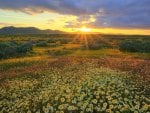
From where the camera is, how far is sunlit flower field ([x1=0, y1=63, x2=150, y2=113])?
930 centimetres

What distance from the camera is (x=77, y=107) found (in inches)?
369

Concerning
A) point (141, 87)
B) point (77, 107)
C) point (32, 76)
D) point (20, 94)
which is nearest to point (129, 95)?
point (141, 87)

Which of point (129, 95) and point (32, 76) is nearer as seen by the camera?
point (129, 95)

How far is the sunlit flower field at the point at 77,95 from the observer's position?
30.5ft

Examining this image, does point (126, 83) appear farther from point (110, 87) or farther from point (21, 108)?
point (21, 108)

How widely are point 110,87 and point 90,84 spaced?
0.90m

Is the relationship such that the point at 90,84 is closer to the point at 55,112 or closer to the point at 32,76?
the point at 55,112

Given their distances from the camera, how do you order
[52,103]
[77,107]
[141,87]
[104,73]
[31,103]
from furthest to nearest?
[104,73]
[141,87]
[31,103]
[52,103]
[77,107]

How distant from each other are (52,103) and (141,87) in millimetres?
3911

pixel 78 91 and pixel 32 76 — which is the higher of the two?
pixel 78 91

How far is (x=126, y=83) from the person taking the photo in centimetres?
1297

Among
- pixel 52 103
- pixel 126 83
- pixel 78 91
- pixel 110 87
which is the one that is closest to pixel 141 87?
pixel 126 83

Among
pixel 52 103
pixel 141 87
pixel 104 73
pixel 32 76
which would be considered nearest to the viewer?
pixel 52 103

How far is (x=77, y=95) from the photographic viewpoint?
10.2 m
